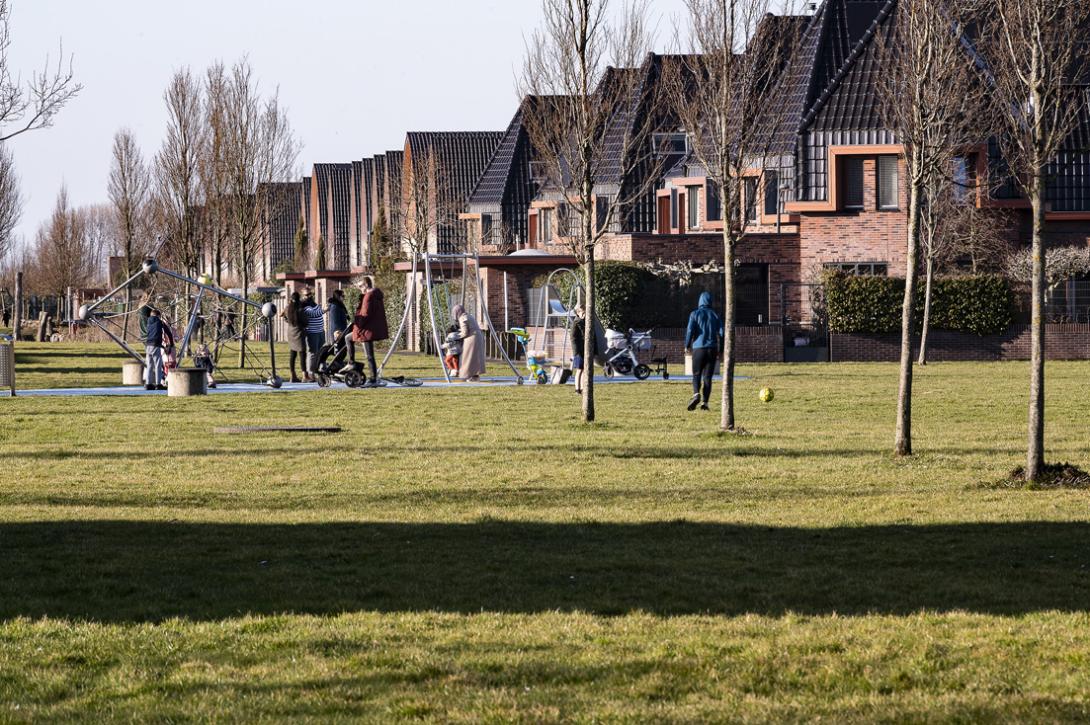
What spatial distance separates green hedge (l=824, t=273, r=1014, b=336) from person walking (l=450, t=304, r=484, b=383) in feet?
45.2

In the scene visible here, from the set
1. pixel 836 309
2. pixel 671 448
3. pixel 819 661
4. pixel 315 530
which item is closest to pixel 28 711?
pixel 819 661

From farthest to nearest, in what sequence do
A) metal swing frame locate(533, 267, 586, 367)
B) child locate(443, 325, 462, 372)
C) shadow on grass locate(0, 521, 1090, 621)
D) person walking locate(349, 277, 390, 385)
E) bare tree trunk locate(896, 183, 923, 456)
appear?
metal swing frame locate(533, 267, 586, 367) < child locate(443, 325, 462, 372) < person walking locate(349, 277, 390, 385) < bare tree trunk locate(896, 183, 923, 456) < shadow on grass locate(0, 521, 1090, 621)

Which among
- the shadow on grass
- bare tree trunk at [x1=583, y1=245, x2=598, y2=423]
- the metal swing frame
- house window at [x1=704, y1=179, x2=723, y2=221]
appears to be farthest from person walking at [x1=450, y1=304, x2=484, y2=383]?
house window at [x1=704, y1=179, x2=723, y2=221]

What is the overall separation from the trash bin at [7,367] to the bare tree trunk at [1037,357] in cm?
1936

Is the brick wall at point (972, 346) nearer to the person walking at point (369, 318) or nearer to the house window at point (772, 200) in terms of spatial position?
the house window at point (772, 200)

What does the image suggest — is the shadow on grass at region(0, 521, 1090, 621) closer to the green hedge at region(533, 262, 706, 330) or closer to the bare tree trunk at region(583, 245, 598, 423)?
the bare tree trunk at region(583, 245, 598, 423)

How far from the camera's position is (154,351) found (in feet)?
103

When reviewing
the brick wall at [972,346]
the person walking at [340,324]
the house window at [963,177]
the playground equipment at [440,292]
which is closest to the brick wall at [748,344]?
the brick wall at [972,346]

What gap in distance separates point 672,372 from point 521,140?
125ft

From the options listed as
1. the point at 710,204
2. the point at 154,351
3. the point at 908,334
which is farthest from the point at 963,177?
the point at 908,334

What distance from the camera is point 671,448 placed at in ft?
59.0

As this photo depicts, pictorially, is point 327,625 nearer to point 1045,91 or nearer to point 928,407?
point 1045,91

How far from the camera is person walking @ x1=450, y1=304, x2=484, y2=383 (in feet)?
110

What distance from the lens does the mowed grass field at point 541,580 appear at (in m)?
6.69
